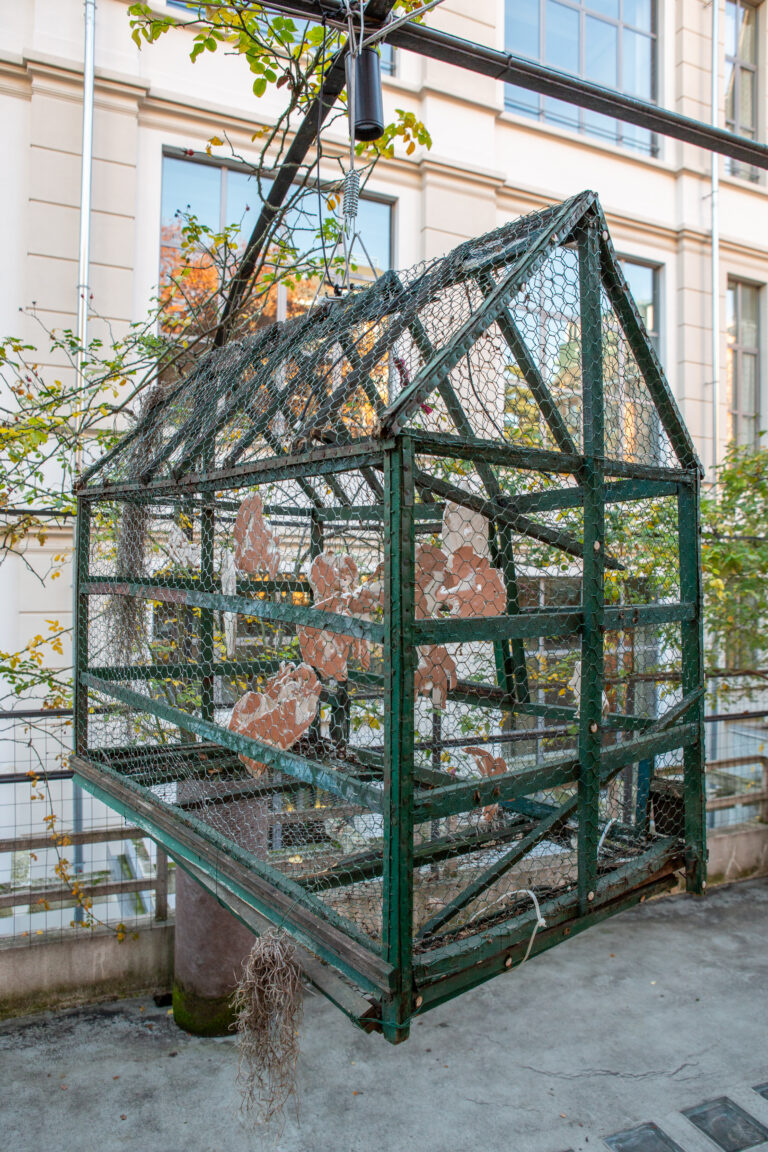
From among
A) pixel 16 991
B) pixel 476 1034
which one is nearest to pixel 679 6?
pixel 476 1034

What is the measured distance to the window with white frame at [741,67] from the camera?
855 centimetres

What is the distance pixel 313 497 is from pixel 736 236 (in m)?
7.34

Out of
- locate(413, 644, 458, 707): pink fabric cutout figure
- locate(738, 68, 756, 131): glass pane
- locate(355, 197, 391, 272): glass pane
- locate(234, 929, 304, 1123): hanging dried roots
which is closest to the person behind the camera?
locate(234, 929, 304, 1123): hanging dried roots

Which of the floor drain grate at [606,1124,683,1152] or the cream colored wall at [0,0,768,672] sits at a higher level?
the cream colored wall at [0,0,768,672]

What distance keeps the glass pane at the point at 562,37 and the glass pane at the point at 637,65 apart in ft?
1.96

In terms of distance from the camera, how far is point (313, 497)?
3.32 m

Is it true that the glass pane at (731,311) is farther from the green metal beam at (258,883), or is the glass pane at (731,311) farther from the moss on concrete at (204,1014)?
the green metal beam at (258,883)

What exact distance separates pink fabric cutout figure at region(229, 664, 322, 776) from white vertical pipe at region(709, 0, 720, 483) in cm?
677

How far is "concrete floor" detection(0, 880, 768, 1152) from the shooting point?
320 centimetres

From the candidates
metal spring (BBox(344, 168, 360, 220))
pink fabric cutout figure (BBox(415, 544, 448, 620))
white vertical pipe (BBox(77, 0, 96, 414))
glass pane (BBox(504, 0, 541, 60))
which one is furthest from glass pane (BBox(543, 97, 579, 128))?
pink fabric cutout figure (BBox(415, 544, 448, 620))

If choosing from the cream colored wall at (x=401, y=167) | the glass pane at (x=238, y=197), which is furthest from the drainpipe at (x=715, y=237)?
the glass pane at (x=238, y=197)

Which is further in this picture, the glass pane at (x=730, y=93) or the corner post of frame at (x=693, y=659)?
the glass pane at (x=730, y=93)

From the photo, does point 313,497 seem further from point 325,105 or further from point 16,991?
point 16,991

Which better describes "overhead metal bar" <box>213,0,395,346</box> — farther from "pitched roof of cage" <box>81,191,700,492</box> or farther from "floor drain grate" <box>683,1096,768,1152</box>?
"floor drain grate" <box>683,1096,768,1152</box>
